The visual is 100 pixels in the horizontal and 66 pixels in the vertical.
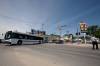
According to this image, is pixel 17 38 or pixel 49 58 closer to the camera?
pixel 49 58

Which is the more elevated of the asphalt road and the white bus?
the white bus

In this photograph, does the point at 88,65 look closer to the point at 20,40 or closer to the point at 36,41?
the point at 20,40

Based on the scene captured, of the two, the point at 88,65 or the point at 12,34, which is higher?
the point at 12,34

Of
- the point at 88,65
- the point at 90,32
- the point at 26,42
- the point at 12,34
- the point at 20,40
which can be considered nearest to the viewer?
the point at 88,65

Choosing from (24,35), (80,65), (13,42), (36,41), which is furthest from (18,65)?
(36,41)

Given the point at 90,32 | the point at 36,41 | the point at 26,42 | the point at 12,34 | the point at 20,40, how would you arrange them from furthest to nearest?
the point at 90,32, the point at 36,41, the point at 26,42, the point at 20,40, the point at 12,34

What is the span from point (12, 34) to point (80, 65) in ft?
94.6

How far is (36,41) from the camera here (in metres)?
47.4

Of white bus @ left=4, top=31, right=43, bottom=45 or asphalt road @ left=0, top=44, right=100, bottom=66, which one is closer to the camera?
asphalt road @ left=0, top=44, right=100, bottom=66

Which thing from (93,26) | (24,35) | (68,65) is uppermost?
(93,26)

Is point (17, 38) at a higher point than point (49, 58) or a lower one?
higher

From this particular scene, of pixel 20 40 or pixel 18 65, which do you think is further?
pixel 20 40

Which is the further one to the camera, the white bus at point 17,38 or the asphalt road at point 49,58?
the white bus at point 17,38

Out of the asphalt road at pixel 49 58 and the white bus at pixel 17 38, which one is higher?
the white bus at pixel 17 38
